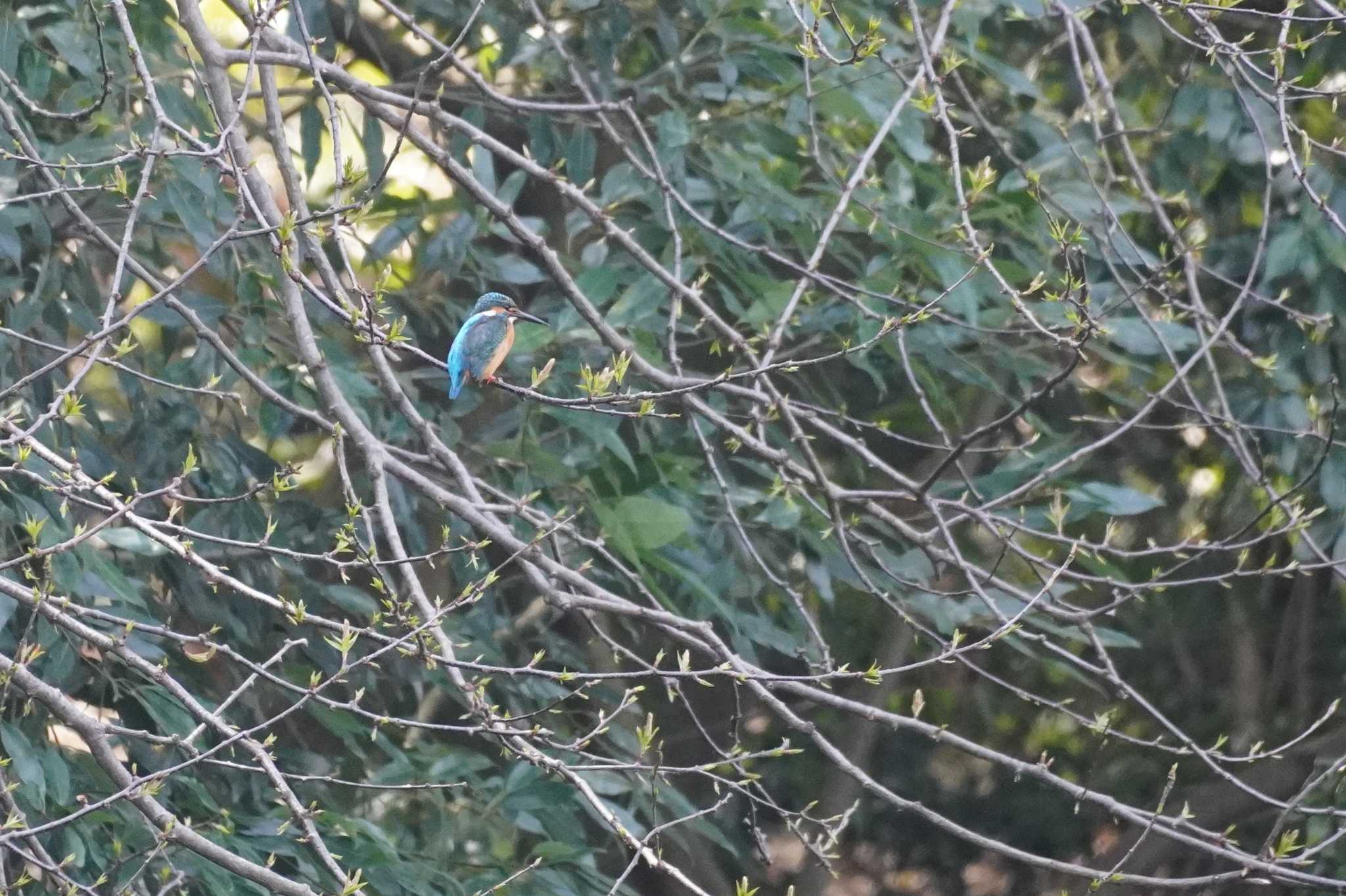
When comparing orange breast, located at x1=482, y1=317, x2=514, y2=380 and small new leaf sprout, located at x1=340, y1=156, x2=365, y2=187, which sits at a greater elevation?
small new leaf sprout, located at x1=340, y1=156, x2=365, y2=187

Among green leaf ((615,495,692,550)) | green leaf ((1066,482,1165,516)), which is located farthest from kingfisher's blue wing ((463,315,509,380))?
green leaf ((1066,482,1165,516))

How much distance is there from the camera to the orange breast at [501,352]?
3.36 meters

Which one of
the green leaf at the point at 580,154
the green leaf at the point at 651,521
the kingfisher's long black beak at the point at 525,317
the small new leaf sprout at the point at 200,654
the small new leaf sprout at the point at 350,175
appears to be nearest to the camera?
the small new leaf sprout at the point at 350,175

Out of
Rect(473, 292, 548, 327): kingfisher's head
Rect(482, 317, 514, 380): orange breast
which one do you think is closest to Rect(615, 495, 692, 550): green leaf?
Rect(482, 317, 514, 380): orange breast

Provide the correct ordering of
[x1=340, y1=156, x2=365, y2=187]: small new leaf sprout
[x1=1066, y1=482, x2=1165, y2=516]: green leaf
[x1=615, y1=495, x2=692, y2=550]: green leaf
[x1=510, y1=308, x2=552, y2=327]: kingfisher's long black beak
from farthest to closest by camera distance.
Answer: [x1=510, y1=308, x2=552, y2=327]: kingfisher's long black beak, [x1=1066, y1=482, x2=1165, y2=516]: green leaf, [x1=615, y1=495, x2=692, y2=550]: green leaf, [x1=340, y1=156, x2=365, y2=187]: small new leaf sprout

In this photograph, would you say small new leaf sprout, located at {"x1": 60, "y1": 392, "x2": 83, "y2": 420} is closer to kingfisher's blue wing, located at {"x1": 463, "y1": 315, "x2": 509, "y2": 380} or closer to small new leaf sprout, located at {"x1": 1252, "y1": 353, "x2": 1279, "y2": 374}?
kingfisher's blue wing, located at {"x1": 463, "y1": 315, "x2": 509, "y2": 380}

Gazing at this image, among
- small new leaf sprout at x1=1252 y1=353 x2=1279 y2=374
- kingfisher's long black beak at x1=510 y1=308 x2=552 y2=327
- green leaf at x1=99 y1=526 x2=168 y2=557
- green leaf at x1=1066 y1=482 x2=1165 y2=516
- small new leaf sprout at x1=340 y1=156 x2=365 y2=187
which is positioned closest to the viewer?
small new leaf sprout at x1=340 y1=156 x2=365 y2=187

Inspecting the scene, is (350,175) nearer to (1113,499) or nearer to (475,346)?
(475,346)

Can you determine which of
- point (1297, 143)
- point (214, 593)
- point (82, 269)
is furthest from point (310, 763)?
point (1297, 143)

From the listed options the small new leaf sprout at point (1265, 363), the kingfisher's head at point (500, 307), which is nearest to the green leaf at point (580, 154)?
the kingfisher's head at point (500, 307)

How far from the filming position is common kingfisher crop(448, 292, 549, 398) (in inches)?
131

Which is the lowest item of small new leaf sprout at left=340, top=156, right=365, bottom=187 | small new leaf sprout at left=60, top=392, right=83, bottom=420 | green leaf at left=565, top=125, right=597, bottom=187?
green leaf at left=565, top=125, right=597, bottom=187

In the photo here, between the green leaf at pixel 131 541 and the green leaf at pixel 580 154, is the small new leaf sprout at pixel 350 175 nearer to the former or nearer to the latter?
the green leaf at pixel 131 541

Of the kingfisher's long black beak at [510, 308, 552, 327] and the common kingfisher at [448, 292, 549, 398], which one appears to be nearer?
the common kingfisher at [448, 292, 549, 398]
